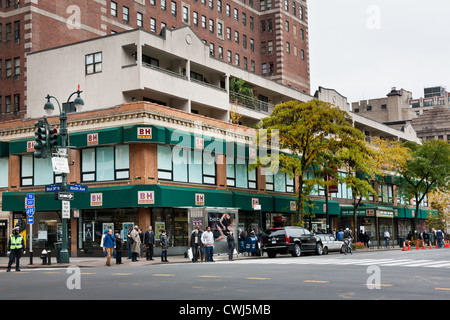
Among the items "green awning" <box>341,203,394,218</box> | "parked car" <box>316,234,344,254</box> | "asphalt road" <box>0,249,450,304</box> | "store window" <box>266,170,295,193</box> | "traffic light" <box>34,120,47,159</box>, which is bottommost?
"parked car" <box>316,234,344,254</box>

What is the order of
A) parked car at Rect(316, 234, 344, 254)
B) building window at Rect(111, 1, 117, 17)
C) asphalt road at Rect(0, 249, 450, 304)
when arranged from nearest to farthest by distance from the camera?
asphalt road at Rect(0, 249, 450, 304), parked car at Rect(316, 234, 344, 254), building window at Rect(111, 1, 117, 17)

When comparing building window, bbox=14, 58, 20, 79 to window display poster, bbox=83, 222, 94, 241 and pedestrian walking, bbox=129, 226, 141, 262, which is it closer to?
window display poster, bbox=83, 222, 94, 241

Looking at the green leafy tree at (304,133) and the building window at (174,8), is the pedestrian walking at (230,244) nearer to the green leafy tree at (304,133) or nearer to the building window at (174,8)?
the green leafy tree at (304,133)

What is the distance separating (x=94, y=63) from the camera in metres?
40.7

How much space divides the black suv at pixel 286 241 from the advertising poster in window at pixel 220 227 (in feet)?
7.45

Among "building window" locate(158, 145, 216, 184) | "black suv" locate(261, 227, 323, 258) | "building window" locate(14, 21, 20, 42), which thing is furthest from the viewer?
"building window" locate(14, 21, 20, 42)

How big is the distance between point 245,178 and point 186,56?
10.4m

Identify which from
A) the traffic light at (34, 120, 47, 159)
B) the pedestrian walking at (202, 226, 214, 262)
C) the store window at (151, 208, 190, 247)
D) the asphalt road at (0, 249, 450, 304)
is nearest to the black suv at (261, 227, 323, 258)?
the pedestrian walking at (202, 226, 214, 262)

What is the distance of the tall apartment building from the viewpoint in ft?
163

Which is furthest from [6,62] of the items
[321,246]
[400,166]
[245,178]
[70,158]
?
[400,166]

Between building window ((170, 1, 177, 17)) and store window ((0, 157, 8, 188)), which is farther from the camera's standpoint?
building window ((170, 1, 177, 17))

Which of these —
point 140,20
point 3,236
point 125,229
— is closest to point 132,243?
point 125,229

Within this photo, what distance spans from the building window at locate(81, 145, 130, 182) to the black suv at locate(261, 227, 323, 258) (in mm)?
9892
